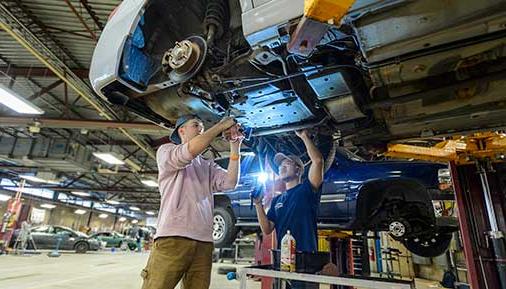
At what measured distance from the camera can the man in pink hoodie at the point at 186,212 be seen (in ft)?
4.65

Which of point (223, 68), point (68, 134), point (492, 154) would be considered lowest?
point (492, 154)

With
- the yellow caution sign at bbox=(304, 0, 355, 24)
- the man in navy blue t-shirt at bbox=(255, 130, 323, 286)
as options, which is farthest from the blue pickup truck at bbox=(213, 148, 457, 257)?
the yellow caution sign at bbox=(304, 0, 355, 24)

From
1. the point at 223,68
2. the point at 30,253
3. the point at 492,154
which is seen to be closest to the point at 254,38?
the point at 223,68

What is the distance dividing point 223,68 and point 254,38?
41 centimetres

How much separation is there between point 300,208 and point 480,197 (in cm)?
131

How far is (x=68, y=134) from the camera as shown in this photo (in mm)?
8922

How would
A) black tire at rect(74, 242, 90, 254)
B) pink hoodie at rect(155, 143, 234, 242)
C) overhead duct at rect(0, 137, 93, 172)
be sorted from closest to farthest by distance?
pink hoodie at rect(155, 143, 234, 242), overhead duct at rect(0, 137, 93, 172), black tire at rect(74, 242, 90, 254)

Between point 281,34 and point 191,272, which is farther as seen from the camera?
point 191,272

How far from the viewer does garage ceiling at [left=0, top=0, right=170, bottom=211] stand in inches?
162

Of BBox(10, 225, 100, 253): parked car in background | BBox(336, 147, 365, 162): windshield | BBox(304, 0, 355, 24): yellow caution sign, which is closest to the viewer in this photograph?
BBox(304, 0, 355, 24): yellow caution sign

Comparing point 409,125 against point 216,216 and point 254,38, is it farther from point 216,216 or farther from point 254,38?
point 216,216

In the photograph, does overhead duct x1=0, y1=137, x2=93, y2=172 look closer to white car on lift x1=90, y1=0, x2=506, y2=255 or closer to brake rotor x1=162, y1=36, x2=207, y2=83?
white car on lift x1=90, y1=0, x2=506, y2=255

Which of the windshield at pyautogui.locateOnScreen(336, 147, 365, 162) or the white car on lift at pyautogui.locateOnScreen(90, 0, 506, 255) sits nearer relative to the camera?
the white car on lift at pyautogui.locateOnScreen(90, 0, 506, 255)

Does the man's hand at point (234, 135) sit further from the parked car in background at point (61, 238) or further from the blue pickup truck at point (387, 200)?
the parked car in background at point (61, 238)
